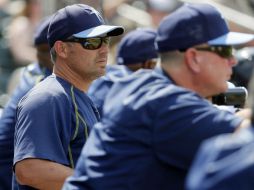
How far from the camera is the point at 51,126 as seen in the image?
16.9 feet

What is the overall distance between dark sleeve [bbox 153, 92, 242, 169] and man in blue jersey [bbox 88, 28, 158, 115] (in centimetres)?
393

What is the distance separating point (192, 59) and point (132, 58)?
12.9 feet

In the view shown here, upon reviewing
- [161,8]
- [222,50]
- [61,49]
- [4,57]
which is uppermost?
[222,50]

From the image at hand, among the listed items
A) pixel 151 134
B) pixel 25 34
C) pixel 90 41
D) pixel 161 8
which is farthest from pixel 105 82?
pixel 151 134

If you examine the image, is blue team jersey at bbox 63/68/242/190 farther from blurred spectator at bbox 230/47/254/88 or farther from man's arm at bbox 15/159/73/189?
blurred spectator at bbox 230/47/254/88

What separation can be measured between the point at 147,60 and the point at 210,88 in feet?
12.4

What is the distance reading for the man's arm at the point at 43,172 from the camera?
5156 millimetres

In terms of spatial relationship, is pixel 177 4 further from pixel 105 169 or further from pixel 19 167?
pixel 105 169

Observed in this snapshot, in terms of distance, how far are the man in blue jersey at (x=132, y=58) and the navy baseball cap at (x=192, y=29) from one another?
3.58 meters

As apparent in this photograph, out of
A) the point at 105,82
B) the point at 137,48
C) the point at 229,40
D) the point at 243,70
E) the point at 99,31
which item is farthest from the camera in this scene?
the point at 243,70

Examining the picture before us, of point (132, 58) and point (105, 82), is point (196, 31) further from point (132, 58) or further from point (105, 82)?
point (132, 58)

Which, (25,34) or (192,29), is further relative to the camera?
(25,34)

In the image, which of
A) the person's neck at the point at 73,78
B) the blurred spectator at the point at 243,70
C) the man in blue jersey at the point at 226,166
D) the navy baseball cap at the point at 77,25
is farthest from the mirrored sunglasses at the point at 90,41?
the blurred spectator at the point at 243,70

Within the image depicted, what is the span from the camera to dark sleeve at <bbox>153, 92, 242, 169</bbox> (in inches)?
155
